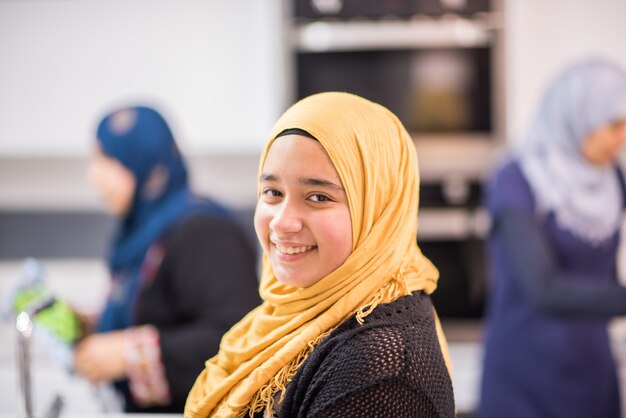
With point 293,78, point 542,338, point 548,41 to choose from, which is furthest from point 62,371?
point 548,41

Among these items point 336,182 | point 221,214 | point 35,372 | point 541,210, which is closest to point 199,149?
point 35,372

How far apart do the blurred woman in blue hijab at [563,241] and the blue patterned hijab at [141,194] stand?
0.66 m

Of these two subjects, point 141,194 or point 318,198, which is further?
point 141,194

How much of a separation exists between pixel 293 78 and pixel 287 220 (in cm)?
183

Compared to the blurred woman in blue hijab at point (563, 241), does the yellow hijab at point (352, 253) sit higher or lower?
higher

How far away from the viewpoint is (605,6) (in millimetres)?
2580

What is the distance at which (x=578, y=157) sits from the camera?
1763mm

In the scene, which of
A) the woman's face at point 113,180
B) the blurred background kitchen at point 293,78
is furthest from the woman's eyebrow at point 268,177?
the blurred background kitchen at point 293,78

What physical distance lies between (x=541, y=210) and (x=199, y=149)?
1.42m

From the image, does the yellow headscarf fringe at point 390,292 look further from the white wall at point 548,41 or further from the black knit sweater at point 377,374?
the white wall at point 548,41

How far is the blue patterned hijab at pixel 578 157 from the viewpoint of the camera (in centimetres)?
169

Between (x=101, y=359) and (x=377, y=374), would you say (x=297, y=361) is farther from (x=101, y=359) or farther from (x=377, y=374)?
(x=101, y=359)

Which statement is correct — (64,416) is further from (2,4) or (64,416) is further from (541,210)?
(2,4)

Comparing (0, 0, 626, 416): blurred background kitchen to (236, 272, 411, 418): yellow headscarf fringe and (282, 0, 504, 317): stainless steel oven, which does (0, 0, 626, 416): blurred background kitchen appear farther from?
(236, 272, 411, 418): yellow headscarf fringe
